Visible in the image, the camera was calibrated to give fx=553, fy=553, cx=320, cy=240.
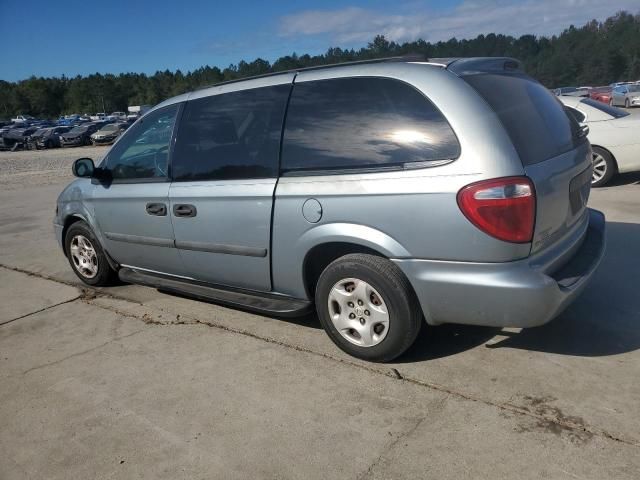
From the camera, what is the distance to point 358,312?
11.2 ft

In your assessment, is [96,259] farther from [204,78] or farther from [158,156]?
[204,78]

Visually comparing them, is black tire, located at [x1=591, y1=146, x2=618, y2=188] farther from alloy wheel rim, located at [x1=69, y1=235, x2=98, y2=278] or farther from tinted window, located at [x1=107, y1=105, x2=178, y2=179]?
alloy wheel rim, located at [x1=69, y1=235, x2=98, y2=278]

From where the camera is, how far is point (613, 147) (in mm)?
8281

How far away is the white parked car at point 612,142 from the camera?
324 inches

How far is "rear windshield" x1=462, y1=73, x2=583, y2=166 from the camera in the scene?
307 cm

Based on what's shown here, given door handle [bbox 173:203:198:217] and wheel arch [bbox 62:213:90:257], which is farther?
wheel arch [bbox 62:213:90:257]

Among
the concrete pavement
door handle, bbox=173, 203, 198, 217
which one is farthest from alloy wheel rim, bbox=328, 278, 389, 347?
door handle, bbox=173, 203, 198, 217

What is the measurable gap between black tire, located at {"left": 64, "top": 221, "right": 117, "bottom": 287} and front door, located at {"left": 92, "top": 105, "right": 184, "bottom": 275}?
25 centimetres

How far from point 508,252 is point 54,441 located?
2608 millimetres

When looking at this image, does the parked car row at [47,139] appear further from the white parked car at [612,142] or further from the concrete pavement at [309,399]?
the concrete pavement at [309,399]

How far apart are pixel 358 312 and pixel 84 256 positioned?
11.0 ft

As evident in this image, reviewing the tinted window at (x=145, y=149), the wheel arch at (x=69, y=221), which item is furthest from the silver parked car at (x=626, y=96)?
the wheel arch at (x=69, y=221)

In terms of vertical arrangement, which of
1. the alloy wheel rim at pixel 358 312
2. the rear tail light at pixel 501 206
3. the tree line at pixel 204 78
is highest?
the tree line at pixel 204 78

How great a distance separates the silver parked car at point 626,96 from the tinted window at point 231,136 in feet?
118
